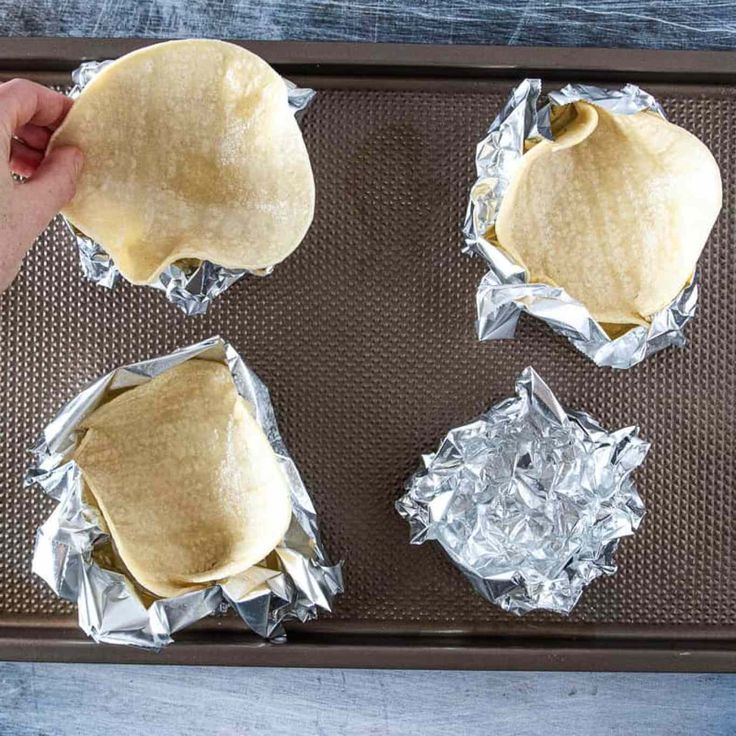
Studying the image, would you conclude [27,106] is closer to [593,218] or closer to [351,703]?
[593,218]

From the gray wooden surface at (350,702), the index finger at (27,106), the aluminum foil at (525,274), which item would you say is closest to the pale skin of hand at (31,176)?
the index finger at (27,106)

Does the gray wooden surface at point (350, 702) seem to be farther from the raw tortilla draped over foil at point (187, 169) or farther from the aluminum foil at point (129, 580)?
the raw tortilla draped over foil at point (187, 169)

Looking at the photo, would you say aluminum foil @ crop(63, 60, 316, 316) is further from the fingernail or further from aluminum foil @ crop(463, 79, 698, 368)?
aluminum foil @ crop(463, 79, 698, 368)

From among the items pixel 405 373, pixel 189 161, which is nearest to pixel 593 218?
pixel 405 373

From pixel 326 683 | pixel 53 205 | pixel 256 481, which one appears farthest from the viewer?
pixel 326 683

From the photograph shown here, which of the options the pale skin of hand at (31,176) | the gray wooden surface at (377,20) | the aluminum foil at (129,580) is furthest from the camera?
the gray wooden surface at (377,20)

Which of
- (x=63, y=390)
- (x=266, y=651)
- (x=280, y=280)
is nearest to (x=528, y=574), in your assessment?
(x=266, y=651)

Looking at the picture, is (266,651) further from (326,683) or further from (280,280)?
(280,280)
